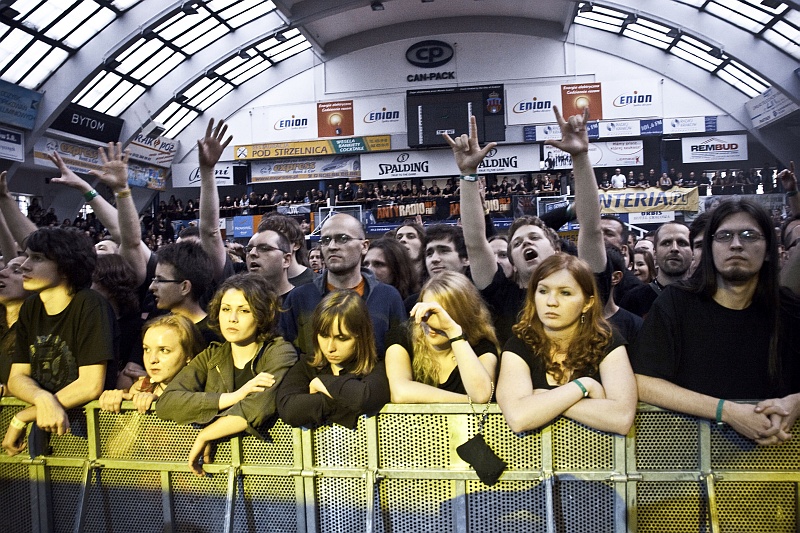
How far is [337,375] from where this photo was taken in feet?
8.38

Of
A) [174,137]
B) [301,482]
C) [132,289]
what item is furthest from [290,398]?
[174,137]

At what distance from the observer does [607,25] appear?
2597 cm

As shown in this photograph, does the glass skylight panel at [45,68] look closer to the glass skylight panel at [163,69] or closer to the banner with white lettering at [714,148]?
the glass skylight panel at [163,69]

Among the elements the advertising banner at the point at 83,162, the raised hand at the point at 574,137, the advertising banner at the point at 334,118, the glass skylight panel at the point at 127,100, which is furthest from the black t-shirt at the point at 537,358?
the advertising banner at the point at 334,118

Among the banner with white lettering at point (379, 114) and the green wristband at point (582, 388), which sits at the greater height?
the banner with white lettering at point (379, 114)

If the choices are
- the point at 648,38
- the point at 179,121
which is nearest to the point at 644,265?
the point at 648,38

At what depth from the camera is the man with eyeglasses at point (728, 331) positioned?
2350mm

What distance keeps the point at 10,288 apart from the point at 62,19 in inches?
725

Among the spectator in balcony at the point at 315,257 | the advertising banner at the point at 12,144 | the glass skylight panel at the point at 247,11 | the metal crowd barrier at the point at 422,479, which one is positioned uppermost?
the glass skylight panel at the point at 247,11

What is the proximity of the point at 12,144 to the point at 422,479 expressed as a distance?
71.8 ft

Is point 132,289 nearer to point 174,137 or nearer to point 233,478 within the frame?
point 233,478

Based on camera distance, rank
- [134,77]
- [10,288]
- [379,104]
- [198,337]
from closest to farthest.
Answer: [198,337], [10,288], [134,77], [379,104]

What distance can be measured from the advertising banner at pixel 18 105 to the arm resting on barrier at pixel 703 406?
21.4 m

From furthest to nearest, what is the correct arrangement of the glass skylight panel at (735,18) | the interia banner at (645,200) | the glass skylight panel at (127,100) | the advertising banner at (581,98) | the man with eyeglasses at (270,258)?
the advertising banner at (581,98), the glass skylight panel at (127,100), the glass skylight panel at (735,18), the interia banner at (645,200), the man with eyeglasses at (270,258)
